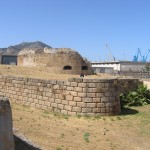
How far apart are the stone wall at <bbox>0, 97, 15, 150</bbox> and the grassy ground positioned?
204cm

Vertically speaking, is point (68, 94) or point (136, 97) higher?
point (68, 94)

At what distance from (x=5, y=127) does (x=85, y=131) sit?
4.78 metres

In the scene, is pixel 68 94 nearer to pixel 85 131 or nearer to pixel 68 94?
pixel 68 94

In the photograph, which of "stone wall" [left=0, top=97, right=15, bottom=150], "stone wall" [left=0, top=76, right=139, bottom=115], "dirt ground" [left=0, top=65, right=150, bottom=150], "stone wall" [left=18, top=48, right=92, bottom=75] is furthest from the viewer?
"stone wall" [left=18, top=48, right=92, bottom=75]

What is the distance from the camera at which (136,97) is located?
13945 mm

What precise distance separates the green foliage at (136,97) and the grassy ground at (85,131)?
197cm

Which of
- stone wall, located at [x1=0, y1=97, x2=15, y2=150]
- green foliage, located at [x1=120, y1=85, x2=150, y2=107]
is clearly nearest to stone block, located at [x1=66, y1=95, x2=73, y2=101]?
green foliage, located at [x1=120, y1=85, x2=150, y2=107]

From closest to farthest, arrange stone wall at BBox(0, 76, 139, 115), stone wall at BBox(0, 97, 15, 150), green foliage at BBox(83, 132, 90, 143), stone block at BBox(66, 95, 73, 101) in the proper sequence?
stone wall at BBox(0, 97, 15, 150), green foliage at BBox(83, 132, 90, 143), stone wall at BBox(0, 76, 139, 115), stone block at BBox(66, 95, 73, 101)

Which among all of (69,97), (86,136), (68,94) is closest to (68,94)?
(68,94)

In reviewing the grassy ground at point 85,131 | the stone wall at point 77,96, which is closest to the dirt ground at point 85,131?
the grassy ground at point 85,131

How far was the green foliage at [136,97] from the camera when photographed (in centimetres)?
1342

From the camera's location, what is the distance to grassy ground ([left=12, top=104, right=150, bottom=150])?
7.36 meters

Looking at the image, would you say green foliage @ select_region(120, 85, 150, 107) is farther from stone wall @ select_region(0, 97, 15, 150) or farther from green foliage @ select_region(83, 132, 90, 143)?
stone wall @ select_region(0, 97, 15, 150)

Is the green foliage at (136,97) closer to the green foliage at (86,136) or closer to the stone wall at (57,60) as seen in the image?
the green foliage at (86,136)
